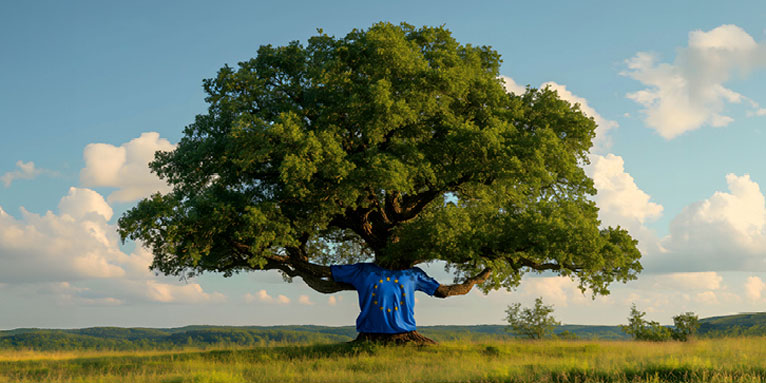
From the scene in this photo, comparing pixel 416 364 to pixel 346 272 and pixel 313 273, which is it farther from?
pixel 313 273

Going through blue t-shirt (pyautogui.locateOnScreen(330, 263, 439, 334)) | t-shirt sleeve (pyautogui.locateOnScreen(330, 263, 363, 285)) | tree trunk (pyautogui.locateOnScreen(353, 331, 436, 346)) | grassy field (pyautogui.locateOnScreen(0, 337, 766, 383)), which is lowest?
grassy field (pyautogui.locateOnScreen(0, 337, 766, 383))

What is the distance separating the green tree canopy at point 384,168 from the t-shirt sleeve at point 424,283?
106cm

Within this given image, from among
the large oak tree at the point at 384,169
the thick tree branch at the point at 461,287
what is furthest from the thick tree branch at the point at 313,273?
the thick tree branch at the point at 461,287

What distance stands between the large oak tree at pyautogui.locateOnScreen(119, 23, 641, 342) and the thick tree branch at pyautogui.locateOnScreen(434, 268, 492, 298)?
0.22ft

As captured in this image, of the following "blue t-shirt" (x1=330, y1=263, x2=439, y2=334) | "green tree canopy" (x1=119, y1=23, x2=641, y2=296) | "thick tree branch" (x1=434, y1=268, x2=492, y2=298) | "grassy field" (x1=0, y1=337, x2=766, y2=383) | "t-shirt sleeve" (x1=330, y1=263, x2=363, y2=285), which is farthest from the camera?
"thick tree branch" (x1=434, y1=268, x2=492, y2=298)

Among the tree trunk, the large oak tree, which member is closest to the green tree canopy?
the large oak tree

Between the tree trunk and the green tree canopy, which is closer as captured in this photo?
the green tree canopy

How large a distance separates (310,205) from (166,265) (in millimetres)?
7859

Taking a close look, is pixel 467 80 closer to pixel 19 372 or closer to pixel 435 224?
pixel 435 224

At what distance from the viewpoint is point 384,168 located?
22.2 meters

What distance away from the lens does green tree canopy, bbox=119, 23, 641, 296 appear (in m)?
22.7

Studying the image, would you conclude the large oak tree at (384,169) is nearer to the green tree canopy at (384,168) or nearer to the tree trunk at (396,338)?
the green tree canopy at (384,168)

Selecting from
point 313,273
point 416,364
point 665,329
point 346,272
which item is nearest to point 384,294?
point 346,272

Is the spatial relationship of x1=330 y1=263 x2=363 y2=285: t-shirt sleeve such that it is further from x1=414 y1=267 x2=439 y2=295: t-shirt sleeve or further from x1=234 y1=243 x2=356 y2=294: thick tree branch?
x1=414 y1=267 x2=439 y2=295: t-shirt sleeve
